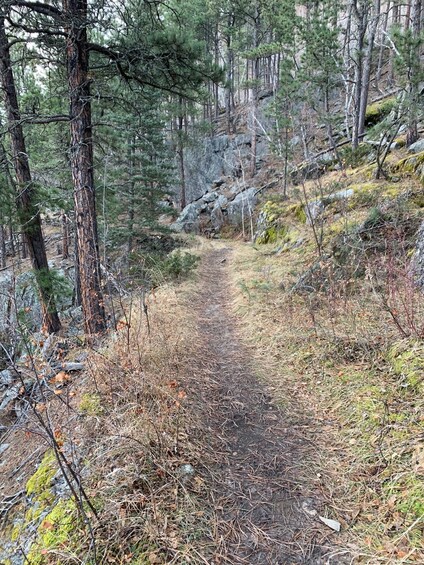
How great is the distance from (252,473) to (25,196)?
6981mm

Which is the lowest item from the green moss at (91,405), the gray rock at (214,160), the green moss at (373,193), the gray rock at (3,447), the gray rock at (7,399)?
the gray rock at (7,399)

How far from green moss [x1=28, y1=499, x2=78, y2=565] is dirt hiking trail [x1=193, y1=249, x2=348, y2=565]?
33.0 inches

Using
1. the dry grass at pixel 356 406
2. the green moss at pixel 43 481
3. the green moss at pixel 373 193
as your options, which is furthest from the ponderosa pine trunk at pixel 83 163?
the green moss at pixel 373 193

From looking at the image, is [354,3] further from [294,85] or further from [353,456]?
[353,456]

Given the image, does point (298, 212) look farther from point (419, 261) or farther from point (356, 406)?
point (356, 406)

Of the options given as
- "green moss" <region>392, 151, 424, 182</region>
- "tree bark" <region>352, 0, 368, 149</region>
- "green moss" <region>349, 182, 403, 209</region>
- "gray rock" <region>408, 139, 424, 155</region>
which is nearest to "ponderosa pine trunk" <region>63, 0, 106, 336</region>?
"green moss" <region>349, 182, 403, 209</region>

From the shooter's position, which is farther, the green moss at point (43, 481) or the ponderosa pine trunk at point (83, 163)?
the ponderosa pine trunk at point (83, 163)

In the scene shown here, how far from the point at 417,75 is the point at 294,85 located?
7.16 metres

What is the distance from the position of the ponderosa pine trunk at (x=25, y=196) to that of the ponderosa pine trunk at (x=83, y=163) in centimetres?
150

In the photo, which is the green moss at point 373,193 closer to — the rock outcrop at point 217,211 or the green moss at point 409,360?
the green moss at point 409,360

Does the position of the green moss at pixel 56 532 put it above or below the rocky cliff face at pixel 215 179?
below

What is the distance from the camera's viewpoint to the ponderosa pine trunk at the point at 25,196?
6078 mm

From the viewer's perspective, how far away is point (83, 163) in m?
4.54

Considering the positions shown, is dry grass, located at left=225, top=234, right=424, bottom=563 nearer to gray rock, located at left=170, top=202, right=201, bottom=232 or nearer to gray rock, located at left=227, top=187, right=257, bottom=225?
gray rock, located at left=227, top=187, right=257, bottom=225
